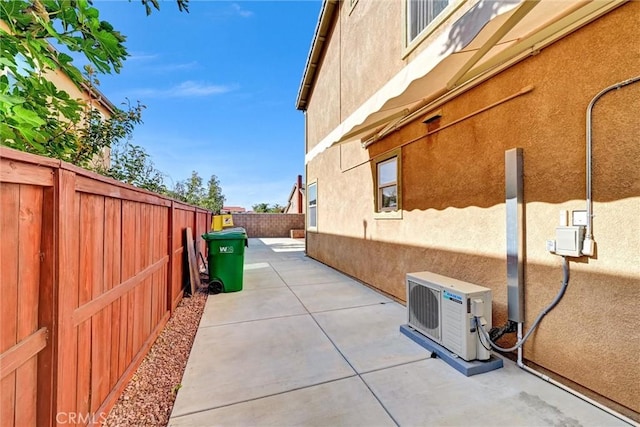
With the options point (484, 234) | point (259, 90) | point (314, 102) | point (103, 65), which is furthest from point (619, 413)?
point (259, 90)

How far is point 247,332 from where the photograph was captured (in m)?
4.04

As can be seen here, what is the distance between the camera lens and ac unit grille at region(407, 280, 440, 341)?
3396 mm

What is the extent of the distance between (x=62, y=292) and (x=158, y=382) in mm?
1789

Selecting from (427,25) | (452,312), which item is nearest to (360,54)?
(427,25)

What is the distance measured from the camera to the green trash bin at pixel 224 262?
6129 mm

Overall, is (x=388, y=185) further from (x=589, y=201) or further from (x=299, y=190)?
(x=299, y=190)

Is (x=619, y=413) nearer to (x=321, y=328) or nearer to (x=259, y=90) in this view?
(x=321, y=328)

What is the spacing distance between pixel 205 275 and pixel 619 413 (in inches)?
324

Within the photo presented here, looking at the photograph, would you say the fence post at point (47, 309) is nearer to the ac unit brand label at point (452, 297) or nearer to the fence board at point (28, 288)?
the fence board at point (28, 288)

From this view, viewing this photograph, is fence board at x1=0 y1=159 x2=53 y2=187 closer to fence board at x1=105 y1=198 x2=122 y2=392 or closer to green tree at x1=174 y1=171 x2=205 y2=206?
fence board at x1=105 y1=198 x2=122 y2=392

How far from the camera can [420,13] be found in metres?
4.88

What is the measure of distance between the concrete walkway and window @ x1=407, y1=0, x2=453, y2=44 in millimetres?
5057

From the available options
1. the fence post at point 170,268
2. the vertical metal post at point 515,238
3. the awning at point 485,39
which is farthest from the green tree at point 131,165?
the vertical metal post at point 515,238

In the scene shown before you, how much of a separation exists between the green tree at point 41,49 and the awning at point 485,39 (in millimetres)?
2301
